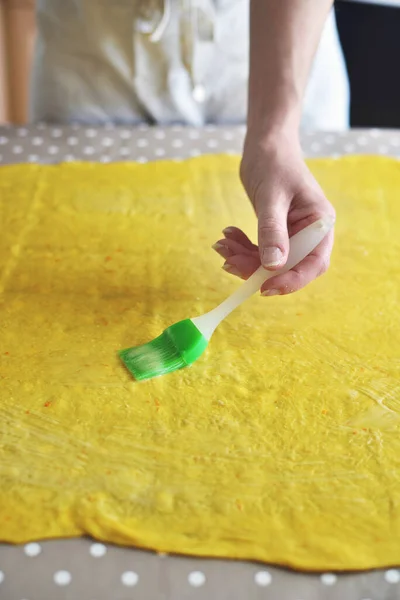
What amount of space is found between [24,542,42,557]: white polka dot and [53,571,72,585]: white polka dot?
26 mm

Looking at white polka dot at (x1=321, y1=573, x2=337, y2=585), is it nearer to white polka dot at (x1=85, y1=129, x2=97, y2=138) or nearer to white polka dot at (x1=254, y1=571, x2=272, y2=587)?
white polka dot at (x1=254, y1=571, x2=272, y2=587)

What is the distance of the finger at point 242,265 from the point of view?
0.78 m

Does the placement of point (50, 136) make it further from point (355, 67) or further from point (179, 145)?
point (355, 67)

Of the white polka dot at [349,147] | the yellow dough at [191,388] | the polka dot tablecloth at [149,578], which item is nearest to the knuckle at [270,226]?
the yellow dough at [191,388]

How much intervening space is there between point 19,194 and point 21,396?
0.39 metres

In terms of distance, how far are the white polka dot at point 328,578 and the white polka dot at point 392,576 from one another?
0.04 meters

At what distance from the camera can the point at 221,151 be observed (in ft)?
3.62

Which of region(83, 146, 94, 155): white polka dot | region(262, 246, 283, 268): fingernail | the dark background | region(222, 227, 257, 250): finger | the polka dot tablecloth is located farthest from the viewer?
the dark background

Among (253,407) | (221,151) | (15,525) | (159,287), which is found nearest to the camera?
(15,525)

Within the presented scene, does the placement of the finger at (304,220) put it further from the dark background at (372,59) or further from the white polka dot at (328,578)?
the dark background at (372,59)

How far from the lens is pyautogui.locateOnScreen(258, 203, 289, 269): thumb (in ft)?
2.31

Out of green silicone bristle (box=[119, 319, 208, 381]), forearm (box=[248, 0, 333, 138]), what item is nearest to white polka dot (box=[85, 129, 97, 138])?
forearm (box=[248, 0, 333, 138])

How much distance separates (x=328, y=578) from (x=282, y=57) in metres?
0.64

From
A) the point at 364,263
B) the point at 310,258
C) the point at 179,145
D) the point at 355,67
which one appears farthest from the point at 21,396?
the point at 355,67
